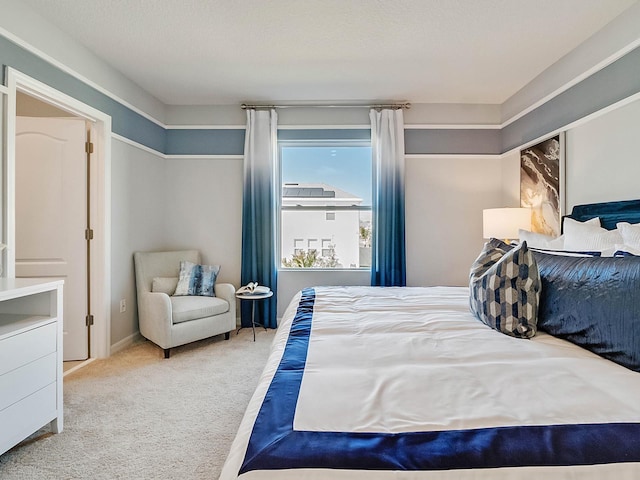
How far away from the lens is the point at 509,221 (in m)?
3.27

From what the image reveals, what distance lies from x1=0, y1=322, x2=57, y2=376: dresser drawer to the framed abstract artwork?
3.88 meters

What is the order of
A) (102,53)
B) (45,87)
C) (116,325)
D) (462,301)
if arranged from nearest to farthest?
(462,301) → (45,87) → (102,53) → (116,325)

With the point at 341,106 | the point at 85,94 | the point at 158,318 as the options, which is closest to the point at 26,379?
the point at 158,318

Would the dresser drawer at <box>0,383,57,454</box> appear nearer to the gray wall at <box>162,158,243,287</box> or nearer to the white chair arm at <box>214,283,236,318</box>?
the white chair arm at <box>214,283,236,318</box>

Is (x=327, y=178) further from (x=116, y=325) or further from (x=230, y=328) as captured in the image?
(x=116, y=325)

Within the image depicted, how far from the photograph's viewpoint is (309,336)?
154cm

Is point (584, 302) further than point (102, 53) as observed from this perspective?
No

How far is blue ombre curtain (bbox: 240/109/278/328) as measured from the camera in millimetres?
4004

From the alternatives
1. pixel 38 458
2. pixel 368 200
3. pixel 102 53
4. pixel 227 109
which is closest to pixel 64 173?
pixel 102 53

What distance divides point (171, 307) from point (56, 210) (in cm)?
130

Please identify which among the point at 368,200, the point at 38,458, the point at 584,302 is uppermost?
the point at 368,200

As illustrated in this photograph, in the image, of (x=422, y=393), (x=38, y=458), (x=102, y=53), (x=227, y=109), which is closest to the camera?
(x=422, y=393)

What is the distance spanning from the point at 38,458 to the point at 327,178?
11.5ft

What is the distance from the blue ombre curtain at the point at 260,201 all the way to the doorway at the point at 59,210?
155 cm
